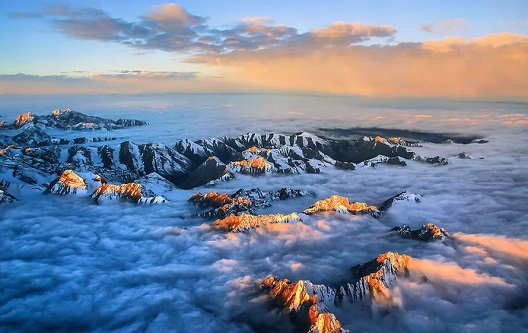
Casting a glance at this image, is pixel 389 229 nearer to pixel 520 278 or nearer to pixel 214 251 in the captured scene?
pixel 520 278

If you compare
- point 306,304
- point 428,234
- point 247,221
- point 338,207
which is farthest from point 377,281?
point 338,207

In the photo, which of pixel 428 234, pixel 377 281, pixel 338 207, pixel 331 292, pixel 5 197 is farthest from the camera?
pixel 5 197

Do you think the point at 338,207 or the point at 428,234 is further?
the point at 338,207

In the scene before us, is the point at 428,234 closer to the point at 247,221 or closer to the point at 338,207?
the point at 338,207

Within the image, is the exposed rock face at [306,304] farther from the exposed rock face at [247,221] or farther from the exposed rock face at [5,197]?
the exposed rock face at [5,197]

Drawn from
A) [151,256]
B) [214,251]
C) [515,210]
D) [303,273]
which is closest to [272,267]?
[303,273]

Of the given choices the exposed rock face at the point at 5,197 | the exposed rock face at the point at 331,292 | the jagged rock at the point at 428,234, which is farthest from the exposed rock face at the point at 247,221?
the exposed rock face at the point at 5,197
